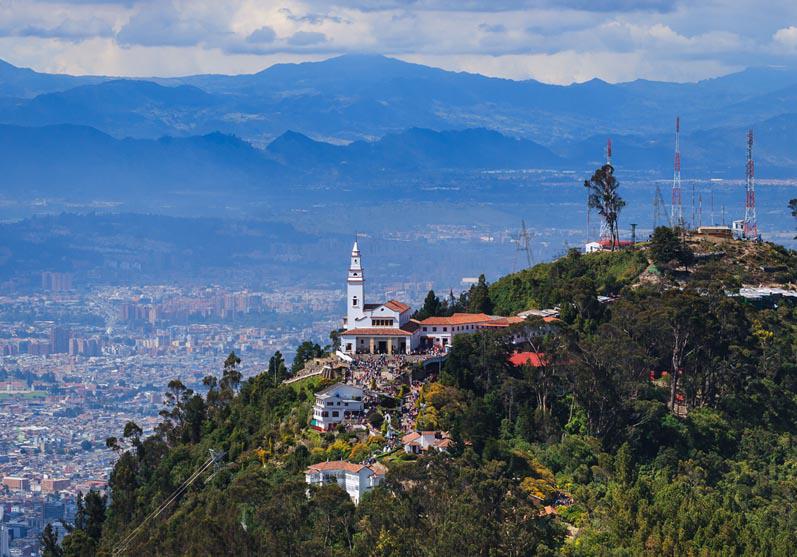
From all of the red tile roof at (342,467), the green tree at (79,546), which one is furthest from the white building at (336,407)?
the green tree at (79,546)

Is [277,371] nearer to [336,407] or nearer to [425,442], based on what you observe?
[336,407]

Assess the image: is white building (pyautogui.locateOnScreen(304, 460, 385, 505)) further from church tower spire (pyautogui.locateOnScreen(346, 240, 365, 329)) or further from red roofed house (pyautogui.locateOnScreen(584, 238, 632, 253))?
red roofed house (pyautogui.locateOnScreen(584, 238, 632, 253))

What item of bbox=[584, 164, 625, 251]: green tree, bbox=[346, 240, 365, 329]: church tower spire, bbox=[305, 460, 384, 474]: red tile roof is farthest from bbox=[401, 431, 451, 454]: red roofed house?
bbox=[584, 164, 625, 251]: green tree

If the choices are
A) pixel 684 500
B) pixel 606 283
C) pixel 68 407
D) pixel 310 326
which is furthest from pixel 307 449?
pixel 310 326

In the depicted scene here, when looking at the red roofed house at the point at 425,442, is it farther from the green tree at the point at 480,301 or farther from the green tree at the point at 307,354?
the green tree at the point at 480,301

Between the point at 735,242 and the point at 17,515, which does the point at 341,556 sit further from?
the point at 17,515

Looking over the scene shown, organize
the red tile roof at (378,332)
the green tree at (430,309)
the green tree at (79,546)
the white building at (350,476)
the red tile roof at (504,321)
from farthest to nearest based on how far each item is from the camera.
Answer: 1. the green tree at (430,309)
2. the red tile roof at (504,321)
3. the red tile roof at (378,332)
4. the green tree at (79,546)
5. the white building at (350,476)
